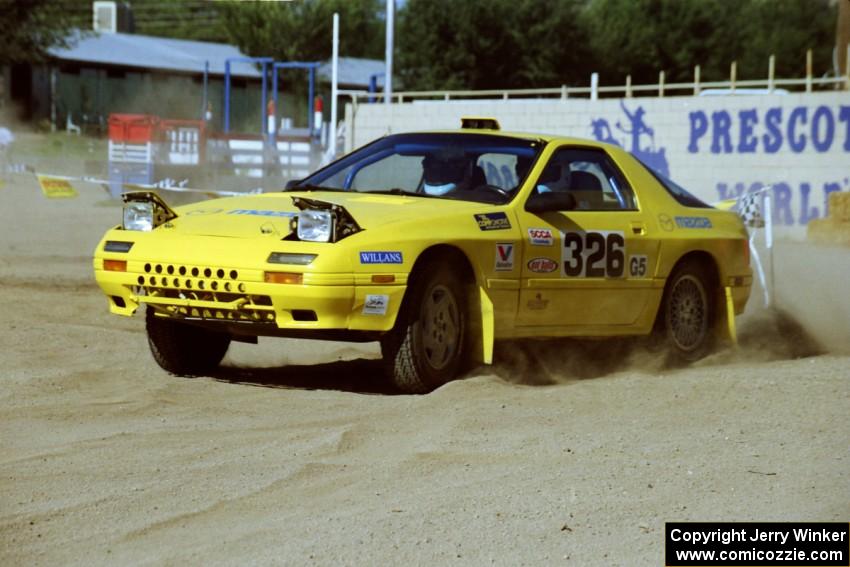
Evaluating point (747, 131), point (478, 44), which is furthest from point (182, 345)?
point (478, 44)

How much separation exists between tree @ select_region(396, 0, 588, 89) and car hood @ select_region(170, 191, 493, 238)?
1974 inches

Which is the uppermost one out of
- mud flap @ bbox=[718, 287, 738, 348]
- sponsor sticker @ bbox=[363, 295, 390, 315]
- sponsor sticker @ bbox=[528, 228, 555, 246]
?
sponsor sticker @ bbox=[528, 228, 555, 246]

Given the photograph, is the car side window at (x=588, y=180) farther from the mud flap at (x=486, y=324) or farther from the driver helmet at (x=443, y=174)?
the mud flap at (x=486, y=324)

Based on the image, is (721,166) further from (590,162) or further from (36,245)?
(590,162)

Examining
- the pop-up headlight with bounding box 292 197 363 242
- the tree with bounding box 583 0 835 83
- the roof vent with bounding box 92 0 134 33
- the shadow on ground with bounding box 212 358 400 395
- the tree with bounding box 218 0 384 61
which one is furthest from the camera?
the roof vent with bounding box 92 0 134 33

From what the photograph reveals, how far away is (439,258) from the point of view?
7414mm

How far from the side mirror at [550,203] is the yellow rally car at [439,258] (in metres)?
0.01

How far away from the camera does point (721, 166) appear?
2286cm

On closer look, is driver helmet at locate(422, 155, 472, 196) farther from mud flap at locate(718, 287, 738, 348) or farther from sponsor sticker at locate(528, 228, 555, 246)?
mud flap at locate(718, 287, 738, 348)

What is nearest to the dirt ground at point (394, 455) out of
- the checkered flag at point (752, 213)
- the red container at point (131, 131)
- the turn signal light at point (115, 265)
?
the turn signal light at point (115, 265)

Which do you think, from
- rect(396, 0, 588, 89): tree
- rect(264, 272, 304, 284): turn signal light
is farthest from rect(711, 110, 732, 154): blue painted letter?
rect(396, 0, 588, 89): tree

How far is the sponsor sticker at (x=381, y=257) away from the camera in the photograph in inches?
275

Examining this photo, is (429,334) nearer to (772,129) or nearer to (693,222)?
(693,222)

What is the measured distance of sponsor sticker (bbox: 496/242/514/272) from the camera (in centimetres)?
766
